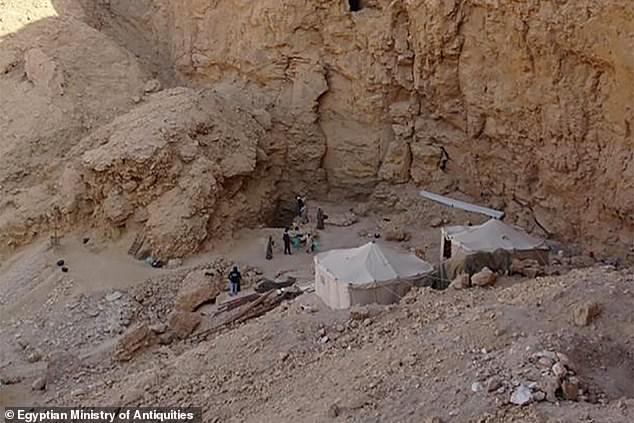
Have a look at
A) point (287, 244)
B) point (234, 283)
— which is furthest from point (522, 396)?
point (287, 244)

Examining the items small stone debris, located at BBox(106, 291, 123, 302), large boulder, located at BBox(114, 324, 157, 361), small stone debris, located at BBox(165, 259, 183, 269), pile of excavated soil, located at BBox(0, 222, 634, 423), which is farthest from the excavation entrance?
large boulder, located at BBox(114, 324, 157, 361)

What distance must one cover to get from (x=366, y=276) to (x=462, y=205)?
768cm

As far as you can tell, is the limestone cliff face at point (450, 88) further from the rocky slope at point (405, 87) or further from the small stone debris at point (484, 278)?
the small stone debris at point (484, 278)

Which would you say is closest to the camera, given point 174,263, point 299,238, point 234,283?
point 234,283

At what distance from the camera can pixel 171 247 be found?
20.1m

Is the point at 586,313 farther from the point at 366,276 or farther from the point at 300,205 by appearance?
the point at 300,205

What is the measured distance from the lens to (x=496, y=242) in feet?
56.2

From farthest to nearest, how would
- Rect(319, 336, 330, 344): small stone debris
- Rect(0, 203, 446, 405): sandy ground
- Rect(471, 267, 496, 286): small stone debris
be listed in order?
Rect(0, 203, 446, 405): sandy ground < Rect(471, 267, 496, 286): small stone debris < Rect(319, 336, 330, 344): small stone debris

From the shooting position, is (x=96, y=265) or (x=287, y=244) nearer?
(x=96, y=265)

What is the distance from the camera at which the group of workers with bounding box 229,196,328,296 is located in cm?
1827

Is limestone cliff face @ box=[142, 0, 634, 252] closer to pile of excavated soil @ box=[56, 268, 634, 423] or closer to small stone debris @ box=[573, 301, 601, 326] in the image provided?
pile of excavated soil @ box=[56, 268, 634, 423]

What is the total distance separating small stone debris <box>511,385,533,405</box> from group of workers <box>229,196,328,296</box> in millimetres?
9509

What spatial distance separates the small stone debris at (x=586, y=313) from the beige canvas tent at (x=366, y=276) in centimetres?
444

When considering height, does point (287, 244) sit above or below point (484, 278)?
below
